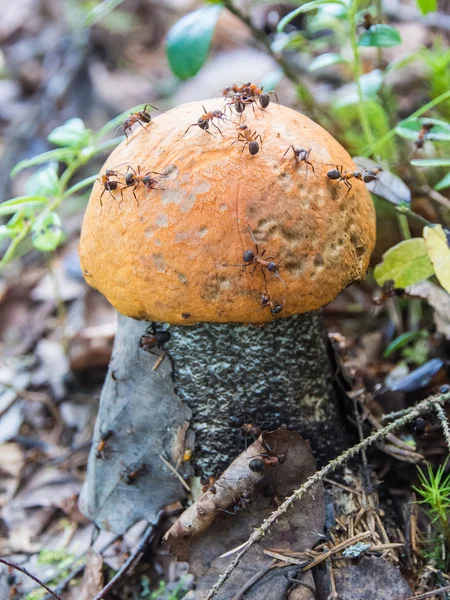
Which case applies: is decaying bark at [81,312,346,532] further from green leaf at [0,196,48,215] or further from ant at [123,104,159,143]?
ant at [123,104,159,143]

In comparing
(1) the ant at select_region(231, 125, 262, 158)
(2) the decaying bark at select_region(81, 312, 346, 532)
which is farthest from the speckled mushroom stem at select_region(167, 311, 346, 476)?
(1) the ant at select_region(231, 125, 262, 158)

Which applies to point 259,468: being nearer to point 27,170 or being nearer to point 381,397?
point 381,397

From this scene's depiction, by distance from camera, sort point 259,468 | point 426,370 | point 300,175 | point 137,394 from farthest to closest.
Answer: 1. point 426,370
2. point 137,394
3. point 259,468
4. point 300,175

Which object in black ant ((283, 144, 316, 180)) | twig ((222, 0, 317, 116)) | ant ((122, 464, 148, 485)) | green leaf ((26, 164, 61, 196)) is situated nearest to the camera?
black ant ((283, 144, 316, 180))

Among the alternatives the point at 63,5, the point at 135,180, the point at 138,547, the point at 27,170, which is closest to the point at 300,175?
the point at 135,180

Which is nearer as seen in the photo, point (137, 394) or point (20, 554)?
point (137, 394)

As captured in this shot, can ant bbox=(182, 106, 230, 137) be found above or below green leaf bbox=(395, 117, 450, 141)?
above

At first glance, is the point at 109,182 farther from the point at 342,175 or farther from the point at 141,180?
the point at 342,175

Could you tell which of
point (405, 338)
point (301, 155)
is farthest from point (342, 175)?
point (405, 338)
